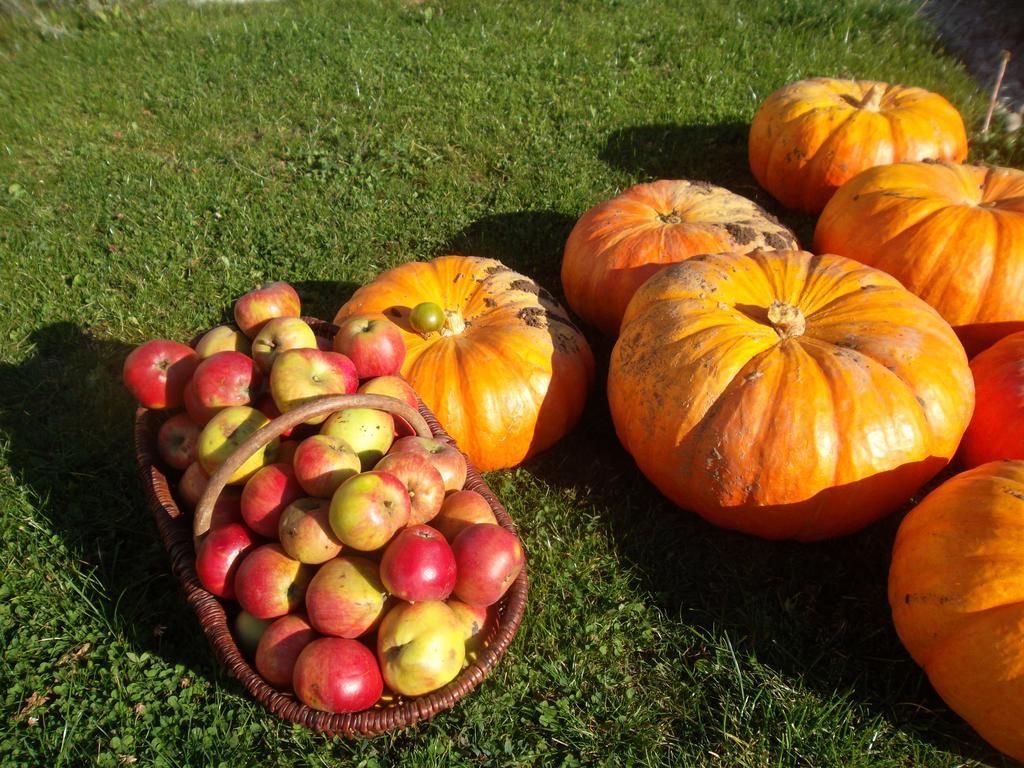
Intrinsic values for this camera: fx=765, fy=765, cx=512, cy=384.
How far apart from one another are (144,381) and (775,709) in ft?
9.22

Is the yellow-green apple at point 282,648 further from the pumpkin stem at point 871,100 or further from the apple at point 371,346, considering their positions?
the pumpkin stem at point 871,100

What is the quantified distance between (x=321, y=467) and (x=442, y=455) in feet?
1.61

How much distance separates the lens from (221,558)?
8.66 ft

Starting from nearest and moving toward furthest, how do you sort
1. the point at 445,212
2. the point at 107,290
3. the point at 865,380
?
the point at 865,380
the point at 107,290
the point at 445,212

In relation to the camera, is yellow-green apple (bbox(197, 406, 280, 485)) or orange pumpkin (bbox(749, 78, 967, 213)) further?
orange pumpkin (bbox(749, 78, 967, 213))

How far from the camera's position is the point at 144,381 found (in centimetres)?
321

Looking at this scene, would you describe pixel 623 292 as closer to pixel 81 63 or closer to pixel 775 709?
pixel 775 709

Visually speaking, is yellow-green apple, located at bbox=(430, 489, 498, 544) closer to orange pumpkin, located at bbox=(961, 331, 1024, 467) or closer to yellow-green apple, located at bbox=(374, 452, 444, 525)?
yellow-green apple, located at bbox=(374, 452, 444, 525)

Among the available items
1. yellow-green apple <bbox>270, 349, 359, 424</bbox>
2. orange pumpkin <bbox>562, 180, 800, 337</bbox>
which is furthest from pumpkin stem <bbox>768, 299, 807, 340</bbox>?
yellow-green apple <bbox>270, 349, 359, 424</bbox>

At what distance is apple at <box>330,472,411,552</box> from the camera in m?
2.46

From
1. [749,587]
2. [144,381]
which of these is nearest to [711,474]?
[749,587]

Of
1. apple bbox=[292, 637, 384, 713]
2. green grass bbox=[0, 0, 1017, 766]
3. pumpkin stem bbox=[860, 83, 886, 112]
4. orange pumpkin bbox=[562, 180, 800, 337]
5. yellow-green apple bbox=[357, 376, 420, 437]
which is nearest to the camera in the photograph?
apple bbox=[292, 637, 384, 713]

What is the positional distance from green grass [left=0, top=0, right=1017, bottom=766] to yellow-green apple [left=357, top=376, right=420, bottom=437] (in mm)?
796

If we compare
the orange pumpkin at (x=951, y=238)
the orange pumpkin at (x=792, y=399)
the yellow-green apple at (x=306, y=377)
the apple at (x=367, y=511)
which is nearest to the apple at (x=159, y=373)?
the yellow-green apple at (x=306, y=377)
